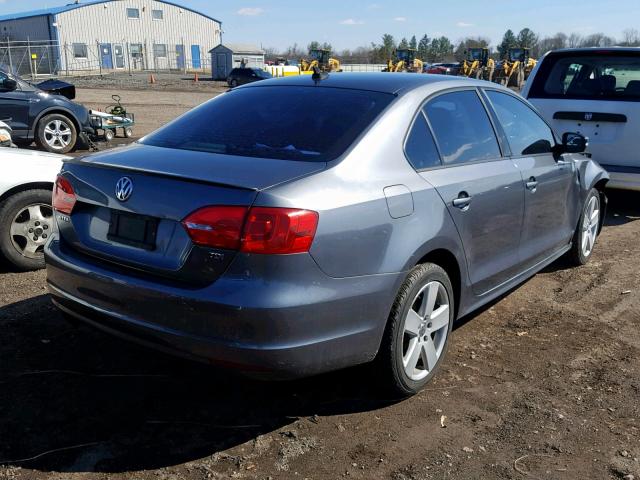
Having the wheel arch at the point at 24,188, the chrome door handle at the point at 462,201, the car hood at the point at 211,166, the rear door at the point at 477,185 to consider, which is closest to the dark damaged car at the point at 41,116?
the wheel arch at the point at 24,188

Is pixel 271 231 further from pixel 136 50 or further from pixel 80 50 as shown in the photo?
pixel 136 50

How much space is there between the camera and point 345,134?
3350mm

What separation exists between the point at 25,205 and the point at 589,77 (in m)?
6.33

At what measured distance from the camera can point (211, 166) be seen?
3061mm

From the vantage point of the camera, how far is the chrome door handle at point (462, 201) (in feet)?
11.9

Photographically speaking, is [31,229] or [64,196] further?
[31,229]

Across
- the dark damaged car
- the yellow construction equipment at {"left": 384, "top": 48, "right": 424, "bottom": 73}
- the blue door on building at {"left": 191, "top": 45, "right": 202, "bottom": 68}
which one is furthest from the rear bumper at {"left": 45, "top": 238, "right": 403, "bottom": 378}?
the blue door on building at {"left": 191, "top": 45, "right": 202, "bottom": 68}

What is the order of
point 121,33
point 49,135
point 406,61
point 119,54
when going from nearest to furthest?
point 49,135, point 406,61, point 119,54, point 121,33

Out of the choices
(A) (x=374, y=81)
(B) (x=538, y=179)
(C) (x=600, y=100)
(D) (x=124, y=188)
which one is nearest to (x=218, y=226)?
(D) (x=124, y=188)

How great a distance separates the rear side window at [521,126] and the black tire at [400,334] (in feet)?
4.84

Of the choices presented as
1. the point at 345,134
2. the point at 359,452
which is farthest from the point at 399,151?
the point at 359,452

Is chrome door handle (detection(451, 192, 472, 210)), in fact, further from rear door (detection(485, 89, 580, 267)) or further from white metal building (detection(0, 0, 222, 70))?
white metal building (detection(0, 0, 222, 70))

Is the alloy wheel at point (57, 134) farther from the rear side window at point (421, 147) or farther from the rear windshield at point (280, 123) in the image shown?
the rear side window at point (421, 147)

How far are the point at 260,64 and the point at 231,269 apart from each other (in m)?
61.9
